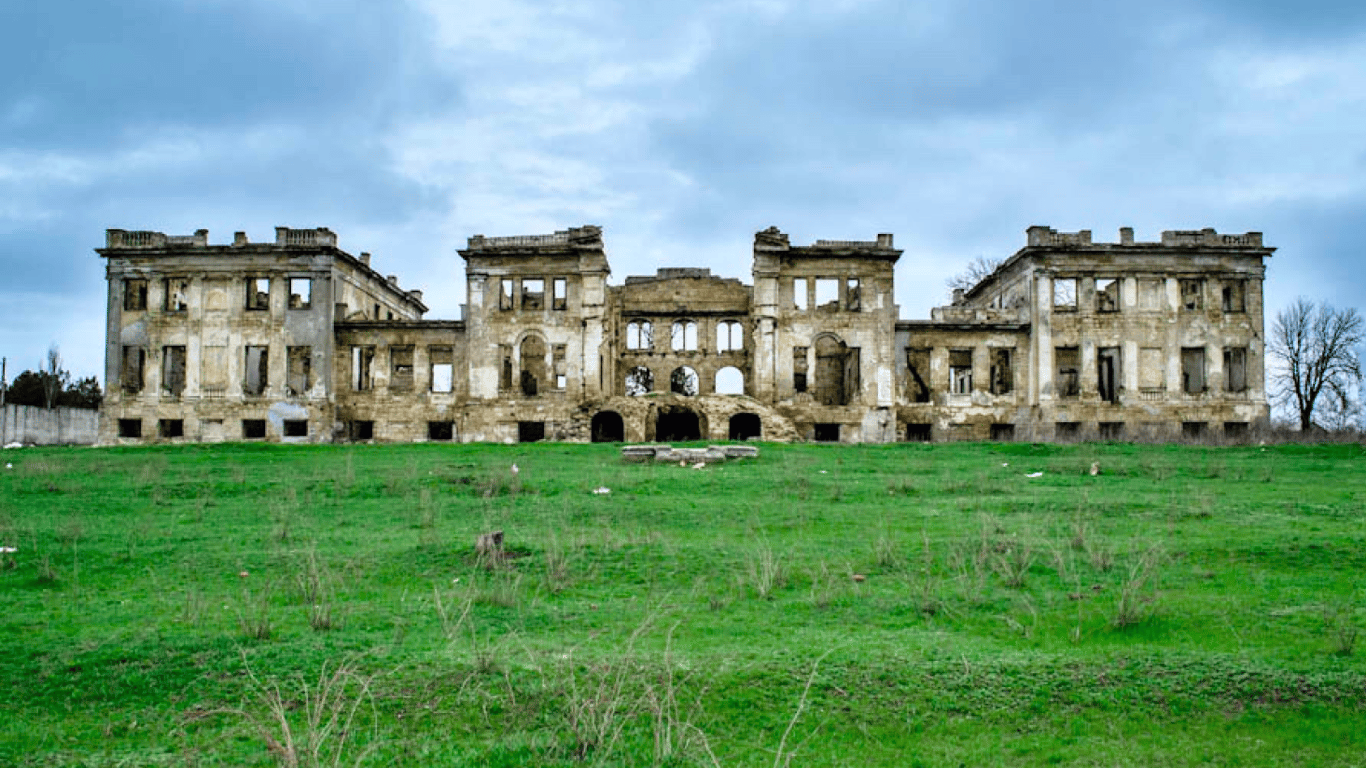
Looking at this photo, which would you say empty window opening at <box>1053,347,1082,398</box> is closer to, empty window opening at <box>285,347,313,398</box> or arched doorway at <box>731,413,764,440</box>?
arched doorway at <box>731,413,764,440</box>

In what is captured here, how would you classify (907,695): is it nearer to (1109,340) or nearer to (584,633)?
(584,633)

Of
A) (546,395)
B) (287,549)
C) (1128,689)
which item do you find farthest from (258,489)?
(546,395)

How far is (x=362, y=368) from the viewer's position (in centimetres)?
4475

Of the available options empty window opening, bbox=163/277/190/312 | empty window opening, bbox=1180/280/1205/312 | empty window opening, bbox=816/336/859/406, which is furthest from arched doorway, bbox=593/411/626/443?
empty window opening, bbox=1180/280/1205/312

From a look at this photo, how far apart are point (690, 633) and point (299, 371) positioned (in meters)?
40.3

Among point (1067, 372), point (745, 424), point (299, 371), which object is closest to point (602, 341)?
point (745, 424)

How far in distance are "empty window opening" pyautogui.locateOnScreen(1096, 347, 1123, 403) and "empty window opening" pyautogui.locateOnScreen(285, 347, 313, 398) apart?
3179 centimetres

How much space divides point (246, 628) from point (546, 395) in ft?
112

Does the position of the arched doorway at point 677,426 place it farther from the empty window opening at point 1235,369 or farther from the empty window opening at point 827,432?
the empty window opening at point 1235,369

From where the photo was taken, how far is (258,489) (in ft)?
59.8

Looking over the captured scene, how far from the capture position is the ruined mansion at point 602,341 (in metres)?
41.6

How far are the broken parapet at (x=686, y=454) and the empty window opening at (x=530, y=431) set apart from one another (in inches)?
716

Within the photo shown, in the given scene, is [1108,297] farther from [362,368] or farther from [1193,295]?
[362,368]

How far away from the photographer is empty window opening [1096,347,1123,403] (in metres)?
42.3
